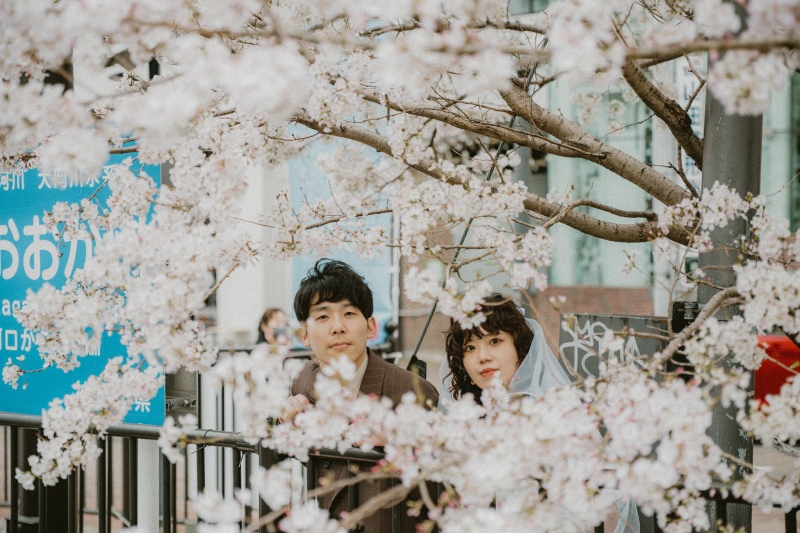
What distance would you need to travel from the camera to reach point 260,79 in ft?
4.70

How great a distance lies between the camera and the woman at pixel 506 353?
295cm

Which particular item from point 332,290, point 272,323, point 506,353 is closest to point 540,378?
point 506,353

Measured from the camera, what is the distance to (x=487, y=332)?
3.05 metres

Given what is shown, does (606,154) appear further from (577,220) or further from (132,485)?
(132,485)

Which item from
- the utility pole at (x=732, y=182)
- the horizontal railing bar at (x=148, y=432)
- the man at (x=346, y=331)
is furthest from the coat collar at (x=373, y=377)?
the utility pole at (x=732, y=182)

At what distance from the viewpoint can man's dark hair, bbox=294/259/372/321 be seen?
10.5ft

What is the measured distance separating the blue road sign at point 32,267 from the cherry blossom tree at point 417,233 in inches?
28.7

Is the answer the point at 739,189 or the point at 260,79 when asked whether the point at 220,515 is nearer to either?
the point at 260,79

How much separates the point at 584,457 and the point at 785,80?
0.97 metres

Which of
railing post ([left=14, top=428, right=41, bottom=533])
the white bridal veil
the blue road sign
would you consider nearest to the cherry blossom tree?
the white bridal veil

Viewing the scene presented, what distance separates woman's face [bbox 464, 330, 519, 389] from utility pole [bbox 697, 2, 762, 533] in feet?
2.64

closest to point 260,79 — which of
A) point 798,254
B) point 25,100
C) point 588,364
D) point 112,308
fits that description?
point 25,100

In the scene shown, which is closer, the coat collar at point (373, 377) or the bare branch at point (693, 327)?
the bare branch at point (693, 327)

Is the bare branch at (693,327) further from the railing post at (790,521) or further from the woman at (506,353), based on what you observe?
the woman at (506,353)
